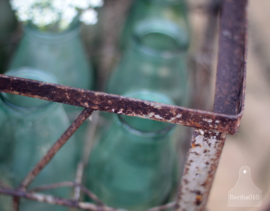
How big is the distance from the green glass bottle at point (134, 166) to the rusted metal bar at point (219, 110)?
0.11 metres

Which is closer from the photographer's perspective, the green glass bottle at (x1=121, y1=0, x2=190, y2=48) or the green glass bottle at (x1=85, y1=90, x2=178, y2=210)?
the green glass bottle at (x1=85, y1=90, x2=178, y2=210)

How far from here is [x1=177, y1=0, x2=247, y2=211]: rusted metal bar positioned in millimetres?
263

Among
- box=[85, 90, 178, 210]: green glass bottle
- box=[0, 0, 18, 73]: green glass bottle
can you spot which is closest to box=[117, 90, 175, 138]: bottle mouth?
box=[85, 90, 178, 210]: green glass bottle

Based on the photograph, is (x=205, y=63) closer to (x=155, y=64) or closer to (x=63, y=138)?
(x=155, y=64)

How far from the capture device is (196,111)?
24cm

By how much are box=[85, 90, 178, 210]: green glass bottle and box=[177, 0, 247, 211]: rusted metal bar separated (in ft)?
0.35

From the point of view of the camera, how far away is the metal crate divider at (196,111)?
0.24 m

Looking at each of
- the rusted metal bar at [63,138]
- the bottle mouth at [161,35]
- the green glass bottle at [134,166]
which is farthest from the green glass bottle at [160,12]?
the rusted metal bar at [63,138]

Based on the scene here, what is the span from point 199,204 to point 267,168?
79 cm

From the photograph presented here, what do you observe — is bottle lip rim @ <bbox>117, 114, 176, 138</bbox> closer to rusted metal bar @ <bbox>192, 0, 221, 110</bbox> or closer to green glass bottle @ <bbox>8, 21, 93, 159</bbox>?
green glass bottle @ <bbox>8, 21, 93, 159</bbox>

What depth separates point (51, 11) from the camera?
0.47 metres

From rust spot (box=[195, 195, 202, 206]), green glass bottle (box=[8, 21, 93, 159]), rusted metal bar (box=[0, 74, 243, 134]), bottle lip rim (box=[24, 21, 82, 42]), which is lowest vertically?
rust spot (box=[195, 195, 202, 206])

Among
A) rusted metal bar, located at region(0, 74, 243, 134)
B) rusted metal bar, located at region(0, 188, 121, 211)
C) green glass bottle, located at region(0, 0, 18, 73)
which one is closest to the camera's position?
rusted metal bar, located at region(0, 74, 243, 134)

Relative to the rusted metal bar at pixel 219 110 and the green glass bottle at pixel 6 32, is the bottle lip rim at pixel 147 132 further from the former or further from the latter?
the green glass bottle at pixel 6 32
